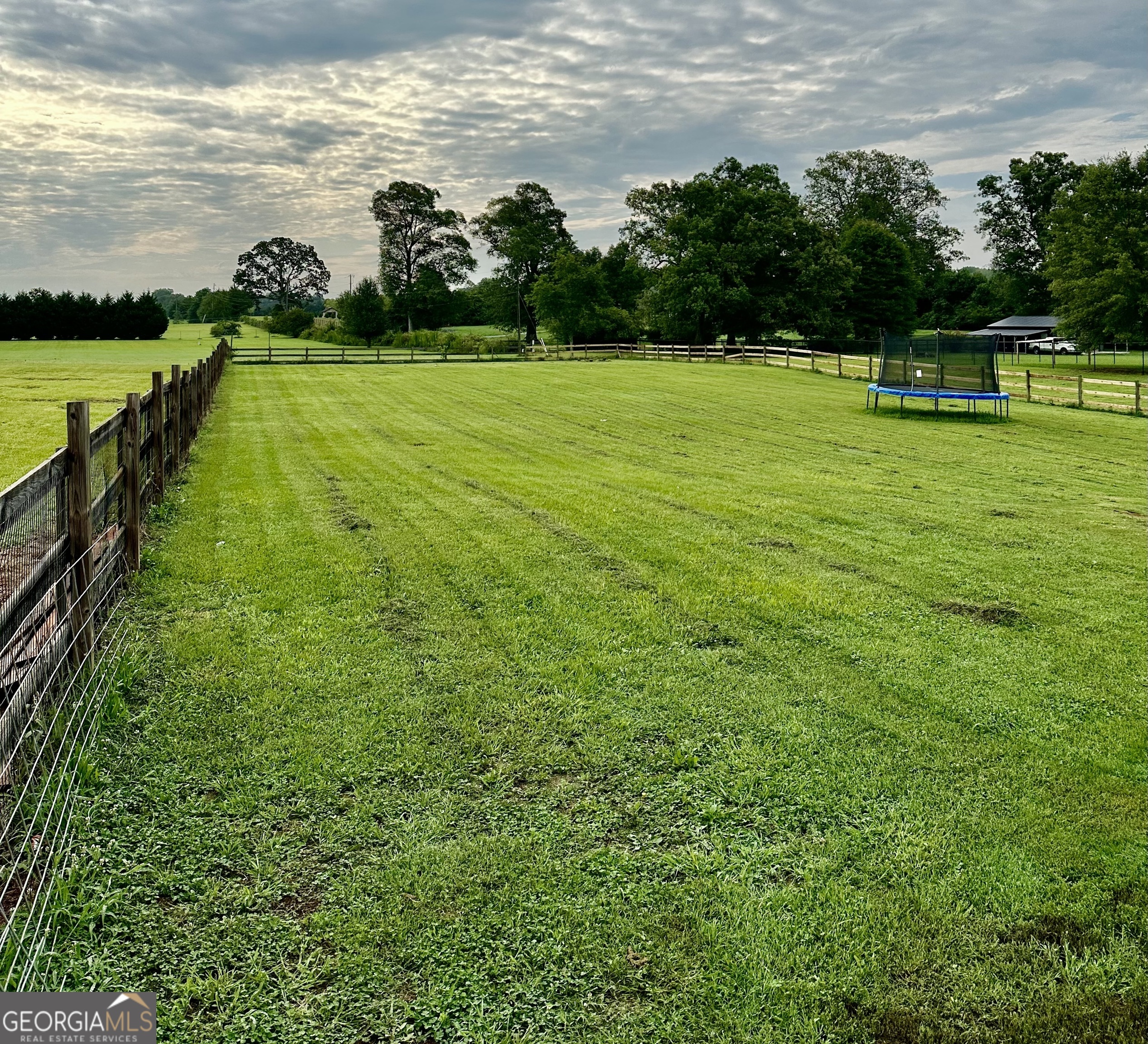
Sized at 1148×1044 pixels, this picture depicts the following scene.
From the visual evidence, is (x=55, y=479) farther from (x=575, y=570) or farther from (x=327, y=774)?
(x=575, y=570)

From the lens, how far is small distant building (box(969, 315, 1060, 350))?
262 feet

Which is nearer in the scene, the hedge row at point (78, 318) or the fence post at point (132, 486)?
the fence post at point (132, 486)

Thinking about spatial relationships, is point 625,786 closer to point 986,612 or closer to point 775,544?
point 986,612

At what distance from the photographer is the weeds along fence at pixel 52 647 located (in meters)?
3.35

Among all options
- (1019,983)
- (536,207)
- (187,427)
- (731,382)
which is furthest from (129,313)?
(1019,983)

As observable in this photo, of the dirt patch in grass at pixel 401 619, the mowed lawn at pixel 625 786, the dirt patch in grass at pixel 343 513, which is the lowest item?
the mowed lawn at pixel 625 786

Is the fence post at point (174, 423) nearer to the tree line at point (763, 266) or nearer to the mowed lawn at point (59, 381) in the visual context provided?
the mowed lawn at point (59, 381)

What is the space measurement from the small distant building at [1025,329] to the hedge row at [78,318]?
7266 cm

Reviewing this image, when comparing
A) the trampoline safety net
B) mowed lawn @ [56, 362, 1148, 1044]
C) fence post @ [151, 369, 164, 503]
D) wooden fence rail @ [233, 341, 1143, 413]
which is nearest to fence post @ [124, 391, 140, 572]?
mowed lawn @ [56, 362, 1148, 1044]

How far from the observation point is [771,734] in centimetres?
473

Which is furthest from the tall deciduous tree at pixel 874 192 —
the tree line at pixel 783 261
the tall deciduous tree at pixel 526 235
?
the tall deciduous tree at pixel 526 235

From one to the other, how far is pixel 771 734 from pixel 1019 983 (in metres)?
1.86

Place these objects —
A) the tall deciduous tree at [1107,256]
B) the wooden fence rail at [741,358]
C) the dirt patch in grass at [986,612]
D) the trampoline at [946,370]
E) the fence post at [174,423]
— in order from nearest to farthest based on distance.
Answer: the dirt patch in grass at [986,612]
the fence post at [174,423]
the trampoline at [946,370]
the wooden fence rail at [741,358]
the tall deciduous tree at [1107,256]

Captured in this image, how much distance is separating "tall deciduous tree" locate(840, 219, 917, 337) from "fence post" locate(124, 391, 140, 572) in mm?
62570
